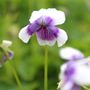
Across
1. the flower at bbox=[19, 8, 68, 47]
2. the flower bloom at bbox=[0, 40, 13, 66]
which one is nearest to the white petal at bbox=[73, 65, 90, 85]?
the flower at bbox=[19, 8, 68, 47]

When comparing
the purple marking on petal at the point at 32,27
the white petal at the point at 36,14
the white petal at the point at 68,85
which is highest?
the white petal at the point at 36,14

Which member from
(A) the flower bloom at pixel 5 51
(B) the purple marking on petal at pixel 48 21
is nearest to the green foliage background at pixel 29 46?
(A) the flower bloom at pixel 5 51

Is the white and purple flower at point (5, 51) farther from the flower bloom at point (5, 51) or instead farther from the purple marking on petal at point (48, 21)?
the purple marking on petal at point (48, 21)

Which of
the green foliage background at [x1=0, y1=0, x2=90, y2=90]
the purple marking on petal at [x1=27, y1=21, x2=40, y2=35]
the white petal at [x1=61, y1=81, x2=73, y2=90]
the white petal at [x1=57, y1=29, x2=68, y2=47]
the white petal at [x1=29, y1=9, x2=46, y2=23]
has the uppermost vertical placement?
the green foliage background at [x1=0, y1=0, x2=90, y2=90]

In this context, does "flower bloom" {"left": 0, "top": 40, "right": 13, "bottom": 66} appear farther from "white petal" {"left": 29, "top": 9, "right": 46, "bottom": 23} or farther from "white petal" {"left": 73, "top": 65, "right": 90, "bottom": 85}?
"white petal" {"left": 73, "top": 65, "right": 90, "bottom": 85}

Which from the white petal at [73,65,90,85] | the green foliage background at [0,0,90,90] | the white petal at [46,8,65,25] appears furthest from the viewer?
the green foliage background at [0,0,90,90]

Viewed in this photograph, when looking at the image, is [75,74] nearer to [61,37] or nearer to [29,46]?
[61,37]
